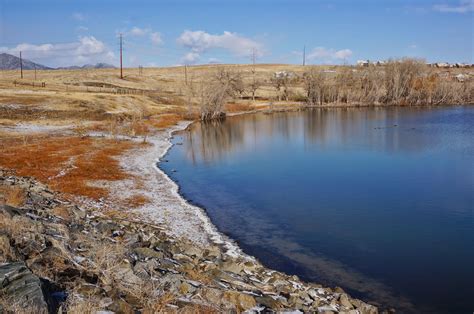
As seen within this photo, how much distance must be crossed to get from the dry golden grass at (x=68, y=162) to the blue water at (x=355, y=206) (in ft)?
16.8

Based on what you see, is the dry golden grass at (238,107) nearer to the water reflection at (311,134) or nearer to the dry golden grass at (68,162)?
the water reflection at (311,134)

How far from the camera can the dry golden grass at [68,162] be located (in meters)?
26.9

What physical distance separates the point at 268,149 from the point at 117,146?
1537 cm

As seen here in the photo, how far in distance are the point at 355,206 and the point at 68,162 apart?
847 inches

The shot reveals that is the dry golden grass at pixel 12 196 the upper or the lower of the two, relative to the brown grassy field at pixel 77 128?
lower

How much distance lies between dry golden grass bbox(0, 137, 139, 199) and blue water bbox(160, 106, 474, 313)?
16.8 feet

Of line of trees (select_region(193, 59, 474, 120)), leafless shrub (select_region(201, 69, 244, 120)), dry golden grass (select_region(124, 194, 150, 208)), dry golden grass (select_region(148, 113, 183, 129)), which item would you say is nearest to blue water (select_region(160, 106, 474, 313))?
dry golden grass (select_region(124, 194, 150, 208))

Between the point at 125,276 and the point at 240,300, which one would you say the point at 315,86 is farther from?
the point at 125,276

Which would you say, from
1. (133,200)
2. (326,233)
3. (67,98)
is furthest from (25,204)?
(67,98)

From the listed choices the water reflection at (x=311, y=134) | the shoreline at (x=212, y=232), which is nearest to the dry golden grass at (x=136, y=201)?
the shoreline at (x=212, y=232)

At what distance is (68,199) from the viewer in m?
23.0

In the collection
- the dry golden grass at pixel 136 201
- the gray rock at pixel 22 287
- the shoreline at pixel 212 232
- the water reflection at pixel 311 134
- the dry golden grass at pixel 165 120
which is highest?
the dry golden grass at pixel 165 120

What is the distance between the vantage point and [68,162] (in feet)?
110

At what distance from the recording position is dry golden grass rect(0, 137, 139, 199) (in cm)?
2686
